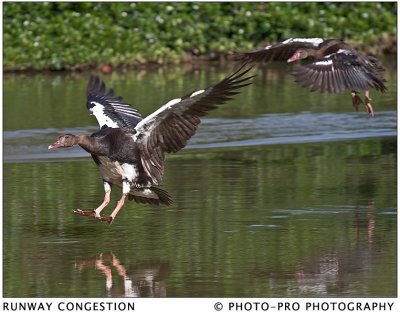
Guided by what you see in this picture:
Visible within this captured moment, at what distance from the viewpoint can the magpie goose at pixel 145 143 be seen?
9.27 m

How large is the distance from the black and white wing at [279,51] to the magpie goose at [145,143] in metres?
2.09

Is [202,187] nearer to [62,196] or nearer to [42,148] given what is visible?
[62,196]

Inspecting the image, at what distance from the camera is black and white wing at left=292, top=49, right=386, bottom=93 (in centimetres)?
1117

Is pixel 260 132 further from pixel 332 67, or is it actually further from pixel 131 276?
pixel 131 276

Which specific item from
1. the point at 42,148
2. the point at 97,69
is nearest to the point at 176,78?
the point at 97,69

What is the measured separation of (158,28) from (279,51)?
29.9 ft

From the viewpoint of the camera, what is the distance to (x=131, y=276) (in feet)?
27.7

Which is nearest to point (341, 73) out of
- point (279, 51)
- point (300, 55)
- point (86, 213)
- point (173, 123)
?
point (300, 55)

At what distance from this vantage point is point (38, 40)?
20391 mm

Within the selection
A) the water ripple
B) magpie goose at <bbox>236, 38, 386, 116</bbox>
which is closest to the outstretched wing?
magpie goose at <bbox>236, 38, 386, 116</bbox>

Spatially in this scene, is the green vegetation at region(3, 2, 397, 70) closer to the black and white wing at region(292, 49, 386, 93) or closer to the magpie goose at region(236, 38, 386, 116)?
the magpie goose at region(236, 38, 386, 116)

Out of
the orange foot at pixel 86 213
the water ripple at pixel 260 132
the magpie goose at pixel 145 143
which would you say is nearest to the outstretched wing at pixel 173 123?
the magpie goose at pixel 145 143

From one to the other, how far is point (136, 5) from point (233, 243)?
41.7 feet

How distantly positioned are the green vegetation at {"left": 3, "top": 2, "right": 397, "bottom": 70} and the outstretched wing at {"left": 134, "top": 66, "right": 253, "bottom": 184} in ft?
35.5
